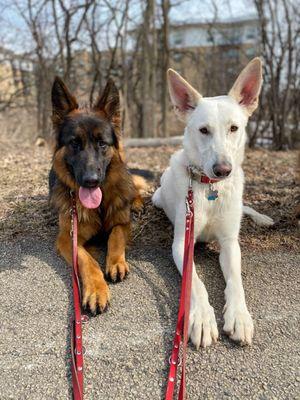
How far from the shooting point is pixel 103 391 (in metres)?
1.97

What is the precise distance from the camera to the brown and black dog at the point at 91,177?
2986 millimetres

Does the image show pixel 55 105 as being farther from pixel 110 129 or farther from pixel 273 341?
pixel 273 341

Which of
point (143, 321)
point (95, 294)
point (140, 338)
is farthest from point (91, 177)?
point (140, 338)

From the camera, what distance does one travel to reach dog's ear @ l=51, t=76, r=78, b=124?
3.22 meters

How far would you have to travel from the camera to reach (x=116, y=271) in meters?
2.92

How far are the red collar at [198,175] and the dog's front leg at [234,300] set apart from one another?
0.52m

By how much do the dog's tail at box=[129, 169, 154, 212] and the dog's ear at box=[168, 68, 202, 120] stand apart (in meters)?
1.48

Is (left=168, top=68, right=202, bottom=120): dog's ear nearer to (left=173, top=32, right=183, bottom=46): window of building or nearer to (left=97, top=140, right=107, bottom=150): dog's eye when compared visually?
(left=97, top=140, right=107, bottom=150): dog's eye

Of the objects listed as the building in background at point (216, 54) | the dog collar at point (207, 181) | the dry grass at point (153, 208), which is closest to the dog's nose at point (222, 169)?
the dog collar at point (207, 181)

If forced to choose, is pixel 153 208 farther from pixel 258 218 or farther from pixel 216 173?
pixel 216 173

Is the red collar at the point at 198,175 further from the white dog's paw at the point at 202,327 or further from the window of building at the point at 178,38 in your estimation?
the window of building at the point at 178,38

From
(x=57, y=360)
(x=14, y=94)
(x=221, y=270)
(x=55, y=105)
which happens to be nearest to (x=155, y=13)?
(x=14, y=94)

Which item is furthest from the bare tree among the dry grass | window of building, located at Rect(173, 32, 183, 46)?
window of building, located at Rect(173, 32, 183, 46)

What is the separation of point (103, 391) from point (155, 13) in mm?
15663
